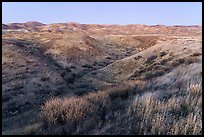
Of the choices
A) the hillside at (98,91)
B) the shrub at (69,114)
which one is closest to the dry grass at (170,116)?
the hillside at (98,91)

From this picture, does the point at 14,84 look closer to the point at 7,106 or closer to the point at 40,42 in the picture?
the point at 7,106

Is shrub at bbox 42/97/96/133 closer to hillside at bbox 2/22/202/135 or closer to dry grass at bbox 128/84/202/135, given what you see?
hillside at bbox 2/22/202/135

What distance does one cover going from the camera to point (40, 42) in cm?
4750

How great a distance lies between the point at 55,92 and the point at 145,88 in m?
9.20

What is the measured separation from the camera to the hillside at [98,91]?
806cm

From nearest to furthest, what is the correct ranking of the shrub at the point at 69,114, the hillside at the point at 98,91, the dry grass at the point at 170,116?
the dry grass at the point at 170,116, the hillside at the point at 98,91, the shrub at the point at 69,114

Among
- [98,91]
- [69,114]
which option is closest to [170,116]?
[69,114]

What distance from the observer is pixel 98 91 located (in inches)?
555

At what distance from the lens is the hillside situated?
26.5 ft

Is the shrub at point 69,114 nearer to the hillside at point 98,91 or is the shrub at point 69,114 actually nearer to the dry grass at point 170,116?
the hillside at point 98,91

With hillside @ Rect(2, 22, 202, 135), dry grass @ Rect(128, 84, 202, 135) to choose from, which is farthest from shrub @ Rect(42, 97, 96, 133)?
dry grass @ Rect(128, 84, 202, 135)

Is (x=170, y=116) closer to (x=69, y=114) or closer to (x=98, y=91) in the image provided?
(x=69, y=114)

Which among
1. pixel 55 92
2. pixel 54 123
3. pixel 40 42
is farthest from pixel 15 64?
pixel 54 123

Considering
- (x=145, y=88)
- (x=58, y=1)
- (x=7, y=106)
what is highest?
(x=58, y=1)
